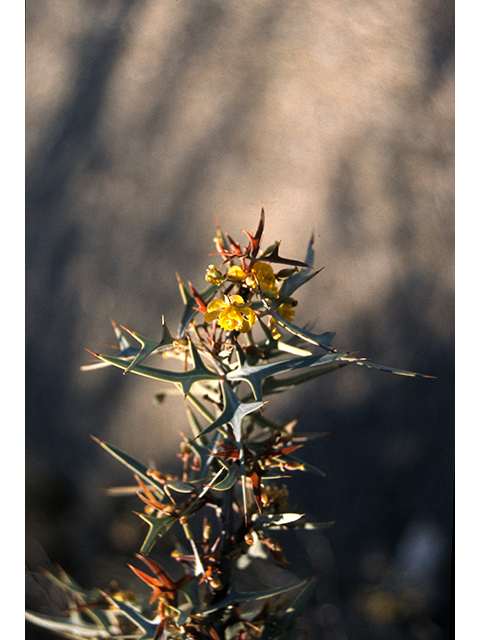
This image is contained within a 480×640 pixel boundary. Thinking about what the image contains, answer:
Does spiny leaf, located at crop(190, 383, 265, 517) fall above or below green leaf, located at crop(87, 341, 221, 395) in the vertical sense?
below

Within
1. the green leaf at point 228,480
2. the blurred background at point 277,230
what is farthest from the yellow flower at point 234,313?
the blurred background at point 277,230

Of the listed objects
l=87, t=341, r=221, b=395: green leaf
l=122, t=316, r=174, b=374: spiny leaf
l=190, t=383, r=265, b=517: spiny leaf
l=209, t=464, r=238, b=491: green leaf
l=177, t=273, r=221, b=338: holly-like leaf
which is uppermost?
l=177, t=273, r=221, b=338: holly-like leaf

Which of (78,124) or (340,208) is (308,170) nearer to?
(340,208)

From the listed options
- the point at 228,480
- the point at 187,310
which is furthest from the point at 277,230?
the point at 228,480

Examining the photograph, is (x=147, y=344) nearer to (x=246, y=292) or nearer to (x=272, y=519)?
(x=246, y=292)

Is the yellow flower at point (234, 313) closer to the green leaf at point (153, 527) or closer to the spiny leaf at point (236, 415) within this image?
the spiny leaf at point (236, 415)

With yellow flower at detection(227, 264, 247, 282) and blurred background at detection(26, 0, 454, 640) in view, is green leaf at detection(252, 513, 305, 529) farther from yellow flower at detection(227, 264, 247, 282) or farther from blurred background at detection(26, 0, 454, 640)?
blurred background at detection(26, 0, 454, 640)

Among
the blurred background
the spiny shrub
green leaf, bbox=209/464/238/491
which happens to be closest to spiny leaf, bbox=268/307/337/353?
the spiny shrub
